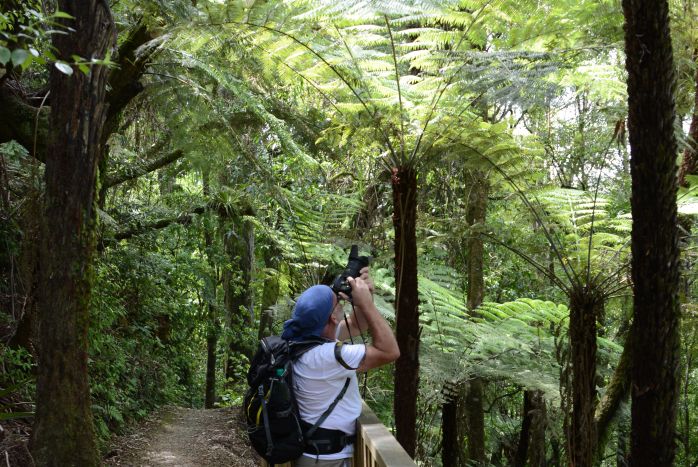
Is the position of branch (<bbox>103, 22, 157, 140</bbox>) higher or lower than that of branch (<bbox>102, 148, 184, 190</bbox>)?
higher

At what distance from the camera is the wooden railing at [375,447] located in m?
2.37

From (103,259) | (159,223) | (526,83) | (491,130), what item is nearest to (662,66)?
(526,83)

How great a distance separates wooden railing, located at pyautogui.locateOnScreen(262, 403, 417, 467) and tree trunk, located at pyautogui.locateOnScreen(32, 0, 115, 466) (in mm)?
1830

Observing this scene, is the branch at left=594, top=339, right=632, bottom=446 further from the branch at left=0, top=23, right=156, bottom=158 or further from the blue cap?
the branch at left=0, top=23, right=156, bottom=158

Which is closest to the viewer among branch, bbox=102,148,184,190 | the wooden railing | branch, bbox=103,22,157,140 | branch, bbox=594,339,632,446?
the wooden railing

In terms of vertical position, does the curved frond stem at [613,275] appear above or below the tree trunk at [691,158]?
below

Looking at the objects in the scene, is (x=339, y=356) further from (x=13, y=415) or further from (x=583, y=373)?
(x=13, y=415)

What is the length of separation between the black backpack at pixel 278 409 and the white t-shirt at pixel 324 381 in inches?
1.2

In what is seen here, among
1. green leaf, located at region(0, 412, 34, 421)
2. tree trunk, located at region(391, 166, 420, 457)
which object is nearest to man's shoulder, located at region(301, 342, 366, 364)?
tree trunk, located at region(391, 166, 420, 457)

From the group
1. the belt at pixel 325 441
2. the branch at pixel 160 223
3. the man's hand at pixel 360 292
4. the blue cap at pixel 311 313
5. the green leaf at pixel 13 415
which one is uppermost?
the branch at pixel 160 223

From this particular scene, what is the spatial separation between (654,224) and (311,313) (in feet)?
5.53

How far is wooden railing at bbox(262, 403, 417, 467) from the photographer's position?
7.77 feet

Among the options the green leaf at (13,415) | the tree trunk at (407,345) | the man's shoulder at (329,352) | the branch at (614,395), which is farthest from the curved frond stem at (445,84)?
the branch at (614,395)

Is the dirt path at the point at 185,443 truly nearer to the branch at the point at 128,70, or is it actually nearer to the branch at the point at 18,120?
the branch at the point at 18,120
